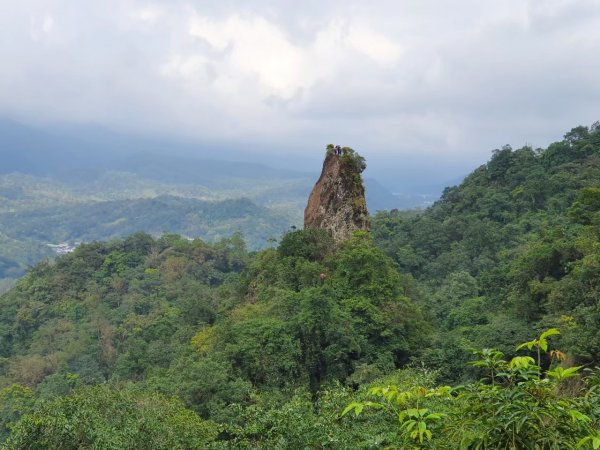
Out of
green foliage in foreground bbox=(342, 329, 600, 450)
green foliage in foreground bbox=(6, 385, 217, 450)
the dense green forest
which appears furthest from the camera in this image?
green foliage in foreground bbox=(6, 385, 217, 450)

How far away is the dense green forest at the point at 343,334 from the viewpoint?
3875 mm

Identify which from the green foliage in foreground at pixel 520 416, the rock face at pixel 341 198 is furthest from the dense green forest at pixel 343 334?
the rock face at pixel 341 198

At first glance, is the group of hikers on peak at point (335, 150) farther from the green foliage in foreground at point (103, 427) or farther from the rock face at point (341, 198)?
the green foliage in foreground at point (103, 427)

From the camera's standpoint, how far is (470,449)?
10.8 ft

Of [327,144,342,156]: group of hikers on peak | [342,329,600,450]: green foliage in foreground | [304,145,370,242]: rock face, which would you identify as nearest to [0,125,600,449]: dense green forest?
[342,329,600,450]: green foliage in foreground

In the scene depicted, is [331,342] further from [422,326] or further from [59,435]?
[59,435]

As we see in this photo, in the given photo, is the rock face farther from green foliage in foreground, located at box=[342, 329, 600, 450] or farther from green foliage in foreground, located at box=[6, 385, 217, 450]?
green foliage in foreground, located at box=[342, 329, 600, 450]

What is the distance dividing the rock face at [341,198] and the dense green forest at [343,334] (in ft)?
5.11

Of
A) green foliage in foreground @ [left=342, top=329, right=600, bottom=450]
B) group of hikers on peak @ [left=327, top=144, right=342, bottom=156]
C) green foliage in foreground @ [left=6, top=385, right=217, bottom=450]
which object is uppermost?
group of hikers on peak @ [left=327, top=144, right=342, bottom=156]

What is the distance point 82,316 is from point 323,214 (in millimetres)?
20803

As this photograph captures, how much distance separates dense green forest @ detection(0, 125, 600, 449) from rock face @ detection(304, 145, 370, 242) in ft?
5.11

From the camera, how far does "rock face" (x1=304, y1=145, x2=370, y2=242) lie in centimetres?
2498

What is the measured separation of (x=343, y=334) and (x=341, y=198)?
31.0ft

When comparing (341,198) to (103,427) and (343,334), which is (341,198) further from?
(103,427)
